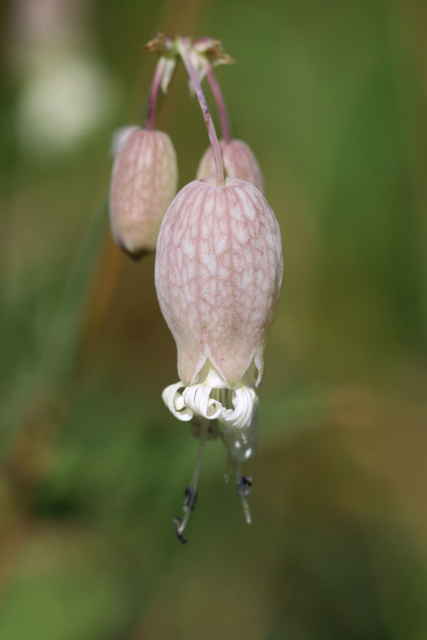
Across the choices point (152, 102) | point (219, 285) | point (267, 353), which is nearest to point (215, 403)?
point (219, 285)

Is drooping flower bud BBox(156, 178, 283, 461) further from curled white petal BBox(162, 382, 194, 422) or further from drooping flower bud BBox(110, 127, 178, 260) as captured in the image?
drooping flower bud BBox(110, 127, 178, 260)

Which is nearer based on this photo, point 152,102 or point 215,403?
point 215,403

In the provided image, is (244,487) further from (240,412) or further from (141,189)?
(141,189)

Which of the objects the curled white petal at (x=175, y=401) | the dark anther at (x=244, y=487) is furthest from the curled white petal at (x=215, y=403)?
the dark anther at (x=244, y=487)

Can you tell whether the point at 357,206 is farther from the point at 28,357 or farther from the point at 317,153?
the point at 28,357

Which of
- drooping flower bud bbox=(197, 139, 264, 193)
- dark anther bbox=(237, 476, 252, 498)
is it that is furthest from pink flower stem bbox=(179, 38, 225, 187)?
dark anther bbox=(237, 476, 252, 498)

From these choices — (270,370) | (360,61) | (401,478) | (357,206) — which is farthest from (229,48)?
(401,478)

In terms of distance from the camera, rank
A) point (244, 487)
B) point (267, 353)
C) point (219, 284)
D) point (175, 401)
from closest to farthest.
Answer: point (219, 284)
point (175, 401)
point (244, 487)
point (267, 353)
